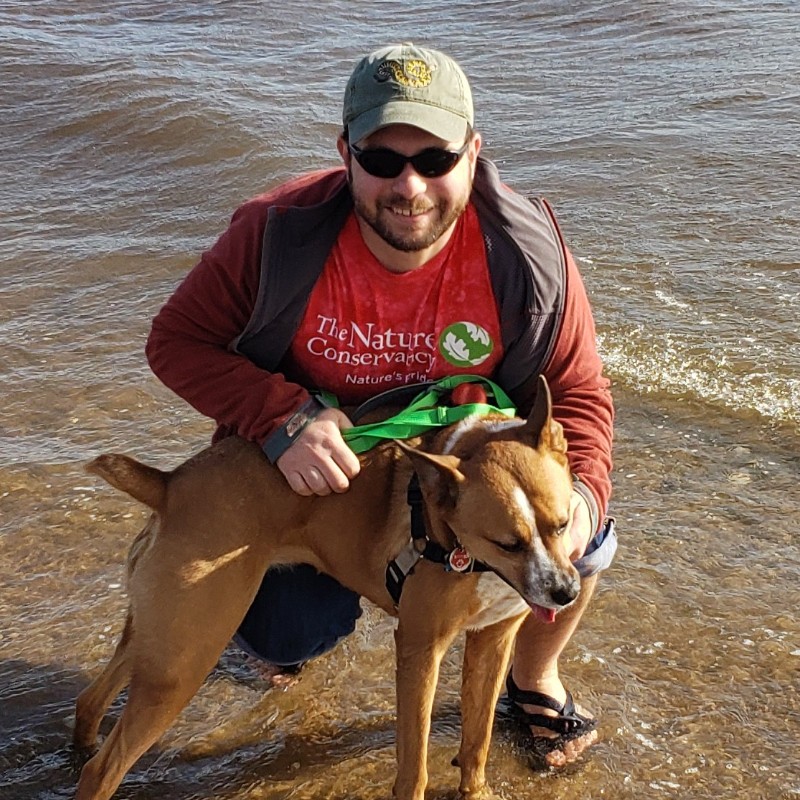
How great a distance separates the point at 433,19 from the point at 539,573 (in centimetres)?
1402

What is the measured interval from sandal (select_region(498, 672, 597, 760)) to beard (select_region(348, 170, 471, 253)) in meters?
1.77

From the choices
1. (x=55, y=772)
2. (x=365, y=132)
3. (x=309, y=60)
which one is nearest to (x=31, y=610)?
(x=55, y=772)

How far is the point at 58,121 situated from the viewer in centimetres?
1184

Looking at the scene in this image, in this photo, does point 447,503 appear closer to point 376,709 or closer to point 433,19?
point 376,709

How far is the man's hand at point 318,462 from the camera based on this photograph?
340cm

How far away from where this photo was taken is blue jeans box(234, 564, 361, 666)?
4086mm

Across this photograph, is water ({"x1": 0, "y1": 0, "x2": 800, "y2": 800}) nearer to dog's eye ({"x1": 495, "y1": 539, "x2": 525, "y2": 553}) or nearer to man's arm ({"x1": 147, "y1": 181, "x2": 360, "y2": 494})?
dog's eye ({"x1": 495, "y1": 539, "x2": 525, "y2": 553})

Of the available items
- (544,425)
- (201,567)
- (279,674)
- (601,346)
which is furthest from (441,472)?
(601,346)

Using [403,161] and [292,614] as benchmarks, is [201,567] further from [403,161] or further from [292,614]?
[403,161]

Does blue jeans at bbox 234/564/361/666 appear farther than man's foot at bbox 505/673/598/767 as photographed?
Yes

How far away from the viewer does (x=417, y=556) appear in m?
3.41

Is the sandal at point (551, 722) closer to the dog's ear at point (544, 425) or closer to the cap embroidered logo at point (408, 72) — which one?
the dog's ear at point (544, 425)

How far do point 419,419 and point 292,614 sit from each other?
106cm

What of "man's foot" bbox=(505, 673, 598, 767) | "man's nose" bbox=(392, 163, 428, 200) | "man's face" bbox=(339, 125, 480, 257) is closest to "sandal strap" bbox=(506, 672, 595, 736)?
"man's foot" bbox=(505, 673, 598, 767)
